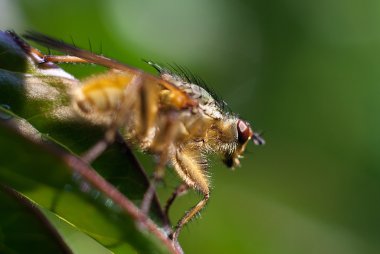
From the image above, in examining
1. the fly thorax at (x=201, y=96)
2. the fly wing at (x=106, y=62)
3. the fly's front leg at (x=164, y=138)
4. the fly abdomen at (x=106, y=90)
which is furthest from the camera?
the fly thorax at (x=201, y=96)

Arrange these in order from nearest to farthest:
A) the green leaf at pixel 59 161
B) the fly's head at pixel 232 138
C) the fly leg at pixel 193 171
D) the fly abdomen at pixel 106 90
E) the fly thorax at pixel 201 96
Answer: the green leaf at pixel 59 161
the fly abdomen at pixel 106 90
the fly leg at pixel 193 171
the fly thorax at pixel 201 96
the fly's head at pixel 232 138

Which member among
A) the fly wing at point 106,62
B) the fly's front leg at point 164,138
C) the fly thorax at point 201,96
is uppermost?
the fly wing at point 106,62

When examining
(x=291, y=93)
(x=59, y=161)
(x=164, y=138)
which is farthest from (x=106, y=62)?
(x=291, y=93)

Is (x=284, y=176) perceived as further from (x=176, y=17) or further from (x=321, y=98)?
(x=176, y=17)

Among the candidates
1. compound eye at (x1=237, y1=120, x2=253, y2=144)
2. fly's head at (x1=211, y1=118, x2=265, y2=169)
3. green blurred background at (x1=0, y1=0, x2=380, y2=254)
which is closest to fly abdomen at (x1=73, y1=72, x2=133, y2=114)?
fly's head at (x1=211, y1=118, x2=265, y2=169)

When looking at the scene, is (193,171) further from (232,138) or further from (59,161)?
(59,161)

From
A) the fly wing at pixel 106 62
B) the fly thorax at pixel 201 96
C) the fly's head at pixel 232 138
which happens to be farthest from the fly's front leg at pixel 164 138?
the fly's head at pixel 232 138

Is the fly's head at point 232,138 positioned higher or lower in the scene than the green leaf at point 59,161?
lower

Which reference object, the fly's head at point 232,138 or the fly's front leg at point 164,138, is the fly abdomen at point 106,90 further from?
the fly's head at point 232,138
